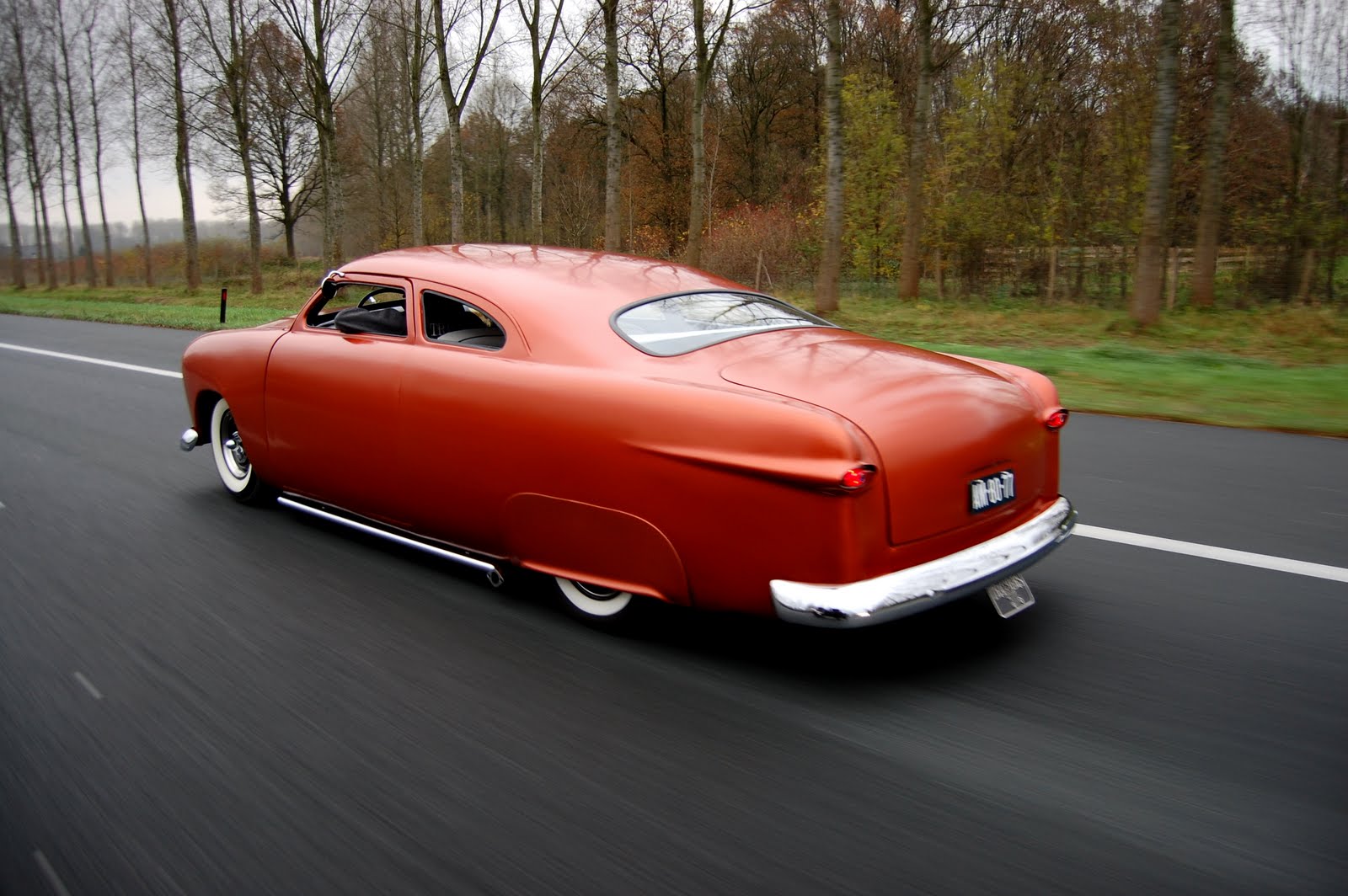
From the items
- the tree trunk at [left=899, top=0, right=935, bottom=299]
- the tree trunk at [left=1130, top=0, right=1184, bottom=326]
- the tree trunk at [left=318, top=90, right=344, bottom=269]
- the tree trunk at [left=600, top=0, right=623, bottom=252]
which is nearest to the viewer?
the tree trunk at [left=1130, top=0, right=1184, bottom=326]

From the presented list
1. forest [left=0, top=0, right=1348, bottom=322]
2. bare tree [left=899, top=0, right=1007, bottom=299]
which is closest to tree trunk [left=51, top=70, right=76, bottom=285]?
forest [left=0, top=0, right=1348, bottom=322]

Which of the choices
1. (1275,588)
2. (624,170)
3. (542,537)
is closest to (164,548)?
(542,537)

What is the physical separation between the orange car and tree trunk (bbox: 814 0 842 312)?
13.3 m

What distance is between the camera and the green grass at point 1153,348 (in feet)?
27.6

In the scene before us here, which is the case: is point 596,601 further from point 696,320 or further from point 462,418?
point 696,320

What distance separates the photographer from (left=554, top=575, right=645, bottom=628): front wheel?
3.62 m

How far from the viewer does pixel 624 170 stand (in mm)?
45750

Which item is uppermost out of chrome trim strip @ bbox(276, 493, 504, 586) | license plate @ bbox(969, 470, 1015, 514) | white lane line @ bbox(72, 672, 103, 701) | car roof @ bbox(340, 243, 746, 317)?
car roof @ bbox(340, 243, 746, 317)

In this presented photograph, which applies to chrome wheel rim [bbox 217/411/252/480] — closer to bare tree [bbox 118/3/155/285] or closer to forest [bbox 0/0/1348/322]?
forest [bbox 0/0/1348/322]

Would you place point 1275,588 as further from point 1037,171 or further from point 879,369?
point 1037,171

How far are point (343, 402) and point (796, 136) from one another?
138 feet

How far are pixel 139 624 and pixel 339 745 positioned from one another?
55.9 inches

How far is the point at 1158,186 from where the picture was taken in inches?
565

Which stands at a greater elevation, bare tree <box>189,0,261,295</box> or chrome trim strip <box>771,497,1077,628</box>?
bare tree <box>189,0,261,295</box>
